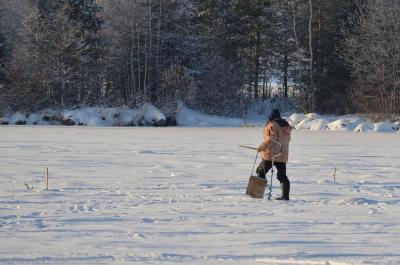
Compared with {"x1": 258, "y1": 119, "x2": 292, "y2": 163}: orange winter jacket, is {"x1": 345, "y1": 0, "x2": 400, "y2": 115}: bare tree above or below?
above

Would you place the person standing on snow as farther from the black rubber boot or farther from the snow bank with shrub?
the snow bank with shrub

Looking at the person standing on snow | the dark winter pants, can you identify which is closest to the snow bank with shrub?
the dark winter pants

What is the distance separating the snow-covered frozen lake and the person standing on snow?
15.2 inches

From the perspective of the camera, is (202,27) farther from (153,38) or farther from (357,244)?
(357,244)

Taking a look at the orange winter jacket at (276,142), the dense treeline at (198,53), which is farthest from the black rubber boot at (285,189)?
the dense treeline at (198,53)

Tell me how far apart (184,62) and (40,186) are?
37.3m

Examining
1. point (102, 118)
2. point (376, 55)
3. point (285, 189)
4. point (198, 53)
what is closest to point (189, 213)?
point (285, 189)

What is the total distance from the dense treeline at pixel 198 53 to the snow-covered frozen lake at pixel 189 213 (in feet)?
84.4

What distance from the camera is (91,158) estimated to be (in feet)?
52.7

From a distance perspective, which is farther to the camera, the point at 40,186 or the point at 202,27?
the point at 202,27

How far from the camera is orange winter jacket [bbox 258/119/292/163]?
9.85 metres

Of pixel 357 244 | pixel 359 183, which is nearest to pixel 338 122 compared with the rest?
pixel 359 183

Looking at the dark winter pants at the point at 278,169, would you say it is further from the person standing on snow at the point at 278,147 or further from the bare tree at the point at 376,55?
the bare tree at the point at 376,55

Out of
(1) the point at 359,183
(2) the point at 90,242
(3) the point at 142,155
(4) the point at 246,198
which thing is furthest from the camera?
(3) the point at 142,155
